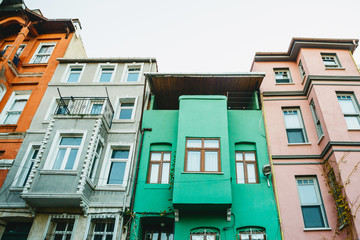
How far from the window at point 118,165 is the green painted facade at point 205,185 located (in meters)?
0.92

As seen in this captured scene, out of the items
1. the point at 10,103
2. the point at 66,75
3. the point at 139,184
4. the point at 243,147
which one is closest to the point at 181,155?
the point at 139,184

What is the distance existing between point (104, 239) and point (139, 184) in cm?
276

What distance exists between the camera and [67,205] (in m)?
12.1

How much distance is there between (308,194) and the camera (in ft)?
40.9

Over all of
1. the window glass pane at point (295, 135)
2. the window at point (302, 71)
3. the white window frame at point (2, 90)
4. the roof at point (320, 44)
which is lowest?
the window glass pane at point (295, 135)

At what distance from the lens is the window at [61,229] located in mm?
12055

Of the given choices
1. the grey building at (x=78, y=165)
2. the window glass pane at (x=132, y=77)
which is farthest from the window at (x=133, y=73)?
the grey building at (x=78, y=165)

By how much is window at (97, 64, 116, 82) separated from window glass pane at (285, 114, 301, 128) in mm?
10840

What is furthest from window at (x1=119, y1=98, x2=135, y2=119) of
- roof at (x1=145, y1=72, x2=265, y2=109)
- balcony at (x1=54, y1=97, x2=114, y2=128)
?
roof at (x1=145, y1=72, x2=265, y2=109)

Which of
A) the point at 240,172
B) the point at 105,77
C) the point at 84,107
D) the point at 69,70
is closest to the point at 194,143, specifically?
the point at 240,172

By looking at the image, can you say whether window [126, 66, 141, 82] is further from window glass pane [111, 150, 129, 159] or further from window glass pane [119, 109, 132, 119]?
window glass pane [111, 150, 129, 159]

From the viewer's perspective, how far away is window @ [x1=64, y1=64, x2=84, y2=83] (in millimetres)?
18000

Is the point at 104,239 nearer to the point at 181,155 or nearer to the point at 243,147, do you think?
the point at 181,155

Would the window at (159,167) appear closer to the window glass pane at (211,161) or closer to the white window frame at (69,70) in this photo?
the window glass pane at (211,161)
